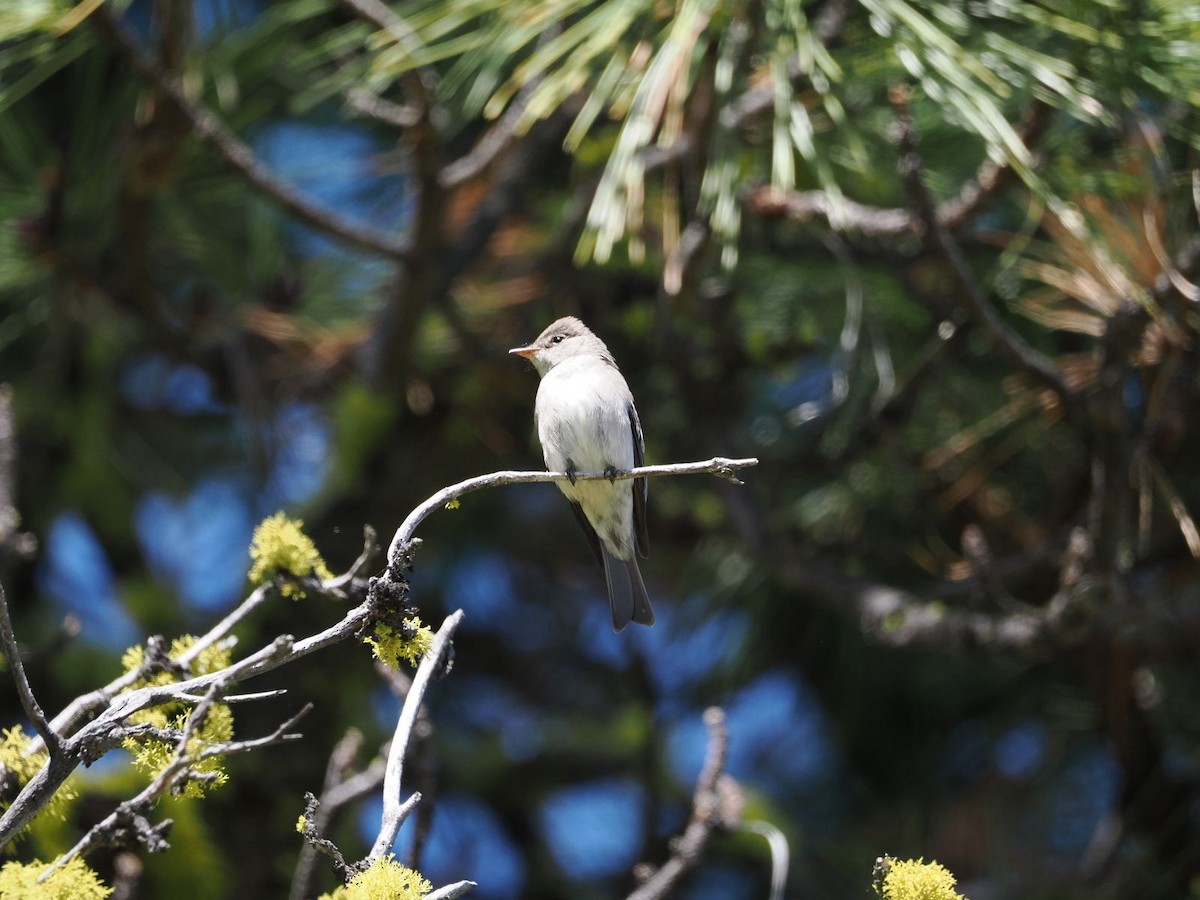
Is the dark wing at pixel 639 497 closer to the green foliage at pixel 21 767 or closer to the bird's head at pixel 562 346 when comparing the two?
the bird's head at pixel 562 346

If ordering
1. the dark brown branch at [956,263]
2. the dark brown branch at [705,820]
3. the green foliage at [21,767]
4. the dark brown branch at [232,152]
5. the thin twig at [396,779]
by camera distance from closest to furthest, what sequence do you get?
1. the thin twig at [396,779]
2. the green foliage at [21,767]
3. the dark brown branch at [705,820]
4. the dark brown branch at [956,263]
5. the dark brown branch at [232,152]

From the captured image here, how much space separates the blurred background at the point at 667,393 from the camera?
324cm

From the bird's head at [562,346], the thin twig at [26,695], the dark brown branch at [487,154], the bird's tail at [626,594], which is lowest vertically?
the bird's tail at [626,594]

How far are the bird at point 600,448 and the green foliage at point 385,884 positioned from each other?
190 cm

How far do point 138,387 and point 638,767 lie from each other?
8.07 ft

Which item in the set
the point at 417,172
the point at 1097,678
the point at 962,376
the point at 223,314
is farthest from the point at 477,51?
the point at 1097,678

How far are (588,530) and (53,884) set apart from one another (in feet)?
7.84

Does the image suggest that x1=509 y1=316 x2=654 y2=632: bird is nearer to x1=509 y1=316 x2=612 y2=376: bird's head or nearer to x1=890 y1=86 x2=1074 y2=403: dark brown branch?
x1=509 y1=316 x2=612 y2=376: bird's head

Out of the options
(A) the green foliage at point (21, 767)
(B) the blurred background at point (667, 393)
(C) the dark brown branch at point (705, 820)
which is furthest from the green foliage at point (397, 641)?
(B) the blurred background at point (667, 393)

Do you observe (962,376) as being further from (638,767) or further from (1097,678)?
(638,767)

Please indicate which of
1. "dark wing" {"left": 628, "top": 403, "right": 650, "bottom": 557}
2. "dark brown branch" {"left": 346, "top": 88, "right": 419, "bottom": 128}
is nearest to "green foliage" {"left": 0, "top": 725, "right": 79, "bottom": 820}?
"dark brown branch" {"left": 346, "top": 88, "right": 419, "bottom": 128}

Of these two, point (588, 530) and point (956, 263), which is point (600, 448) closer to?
point (588, 530)

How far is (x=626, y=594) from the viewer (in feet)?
11.7

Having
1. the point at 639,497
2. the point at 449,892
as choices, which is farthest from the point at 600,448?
the point at 449,892
